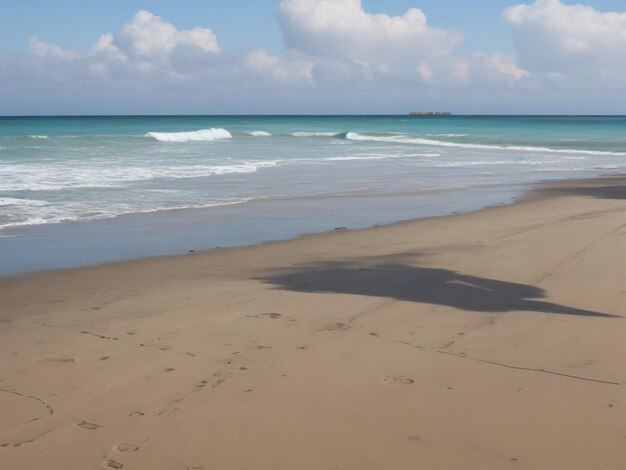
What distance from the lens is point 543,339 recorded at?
18.1 ft

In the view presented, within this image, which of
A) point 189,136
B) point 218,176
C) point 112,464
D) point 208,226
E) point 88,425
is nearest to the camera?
point 112,464

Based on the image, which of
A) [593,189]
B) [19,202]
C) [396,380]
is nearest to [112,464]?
[396,380]

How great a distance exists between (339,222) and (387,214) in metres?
1.42

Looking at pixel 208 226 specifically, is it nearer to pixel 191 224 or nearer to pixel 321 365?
pixel 191 224

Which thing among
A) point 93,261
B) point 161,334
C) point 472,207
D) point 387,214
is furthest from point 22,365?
point 472,207

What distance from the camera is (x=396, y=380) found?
4688mm

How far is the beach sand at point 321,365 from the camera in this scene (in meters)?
3.80

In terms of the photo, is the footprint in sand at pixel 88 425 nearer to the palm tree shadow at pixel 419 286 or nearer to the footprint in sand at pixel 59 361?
the footprint in sand at pixel 59 361

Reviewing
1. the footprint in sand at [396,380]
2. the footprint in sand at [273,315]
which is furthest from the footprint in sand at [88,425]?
the footprint in sand at [273,315]

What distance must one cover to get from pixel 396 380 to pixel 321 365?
551mm

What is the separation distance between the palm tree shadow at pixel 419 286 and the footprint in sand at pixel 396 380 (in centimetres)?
187

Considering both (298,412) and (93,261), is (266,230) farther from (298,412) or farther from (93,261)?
(298,412)

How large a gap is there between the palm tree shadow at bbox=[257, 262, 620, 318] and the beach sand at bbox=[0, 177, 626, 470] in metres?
0.03

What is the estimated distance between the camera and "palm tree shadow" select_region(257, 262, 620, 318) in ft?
21.5
